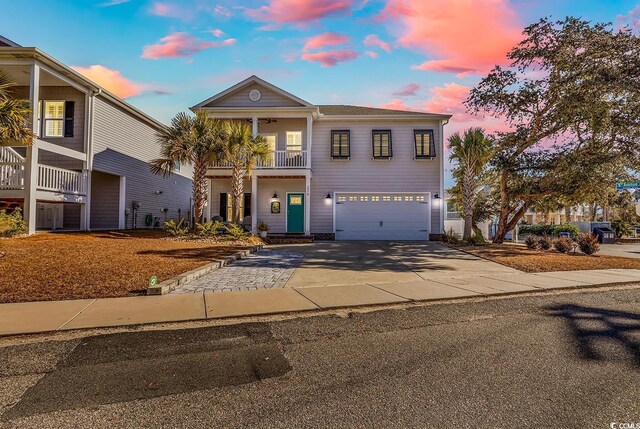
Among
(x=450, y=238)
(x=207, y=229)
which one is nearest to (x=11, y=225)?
(x=207, y=229)

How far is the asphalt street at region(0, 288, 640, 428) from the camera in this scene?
2.52m

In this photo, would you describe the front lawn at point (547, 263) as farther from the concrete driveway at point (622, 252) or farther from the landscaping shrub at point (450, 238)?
the concrete driveway at point (622, 252)

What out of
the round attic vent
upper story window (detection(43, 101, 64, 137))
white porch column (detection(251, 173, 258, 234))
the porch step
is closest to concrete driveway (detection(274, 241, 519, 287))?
the porch step

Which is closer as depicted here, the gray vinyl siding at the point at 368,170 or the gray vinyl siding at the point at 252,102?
the gray vinyl siding at the point at 252,102

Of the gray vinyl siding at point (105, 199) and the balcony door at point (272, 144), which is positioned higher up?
the balcony door at point (272, 144)

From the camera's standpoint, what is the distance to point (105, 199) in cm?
1853

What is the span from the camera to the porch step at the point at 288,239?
17.3 meters

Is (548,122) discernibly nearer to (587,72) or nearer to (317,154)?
(587,72)

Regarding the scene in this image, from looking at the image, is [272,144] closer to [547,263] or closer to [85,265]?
[85,265]

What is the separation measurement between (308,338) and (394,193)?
1616cm

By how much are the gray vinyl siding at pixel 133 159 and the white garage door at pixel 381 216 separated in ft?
35.8

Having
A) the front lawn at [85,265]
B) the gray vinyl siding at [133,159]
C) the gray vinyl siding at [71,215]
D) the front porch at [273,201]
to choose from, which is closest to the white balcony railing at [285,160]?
the front porch at [273,201]

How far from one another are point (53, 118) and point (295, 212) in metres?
12.3

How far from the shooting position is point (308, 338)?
13.6 feet
